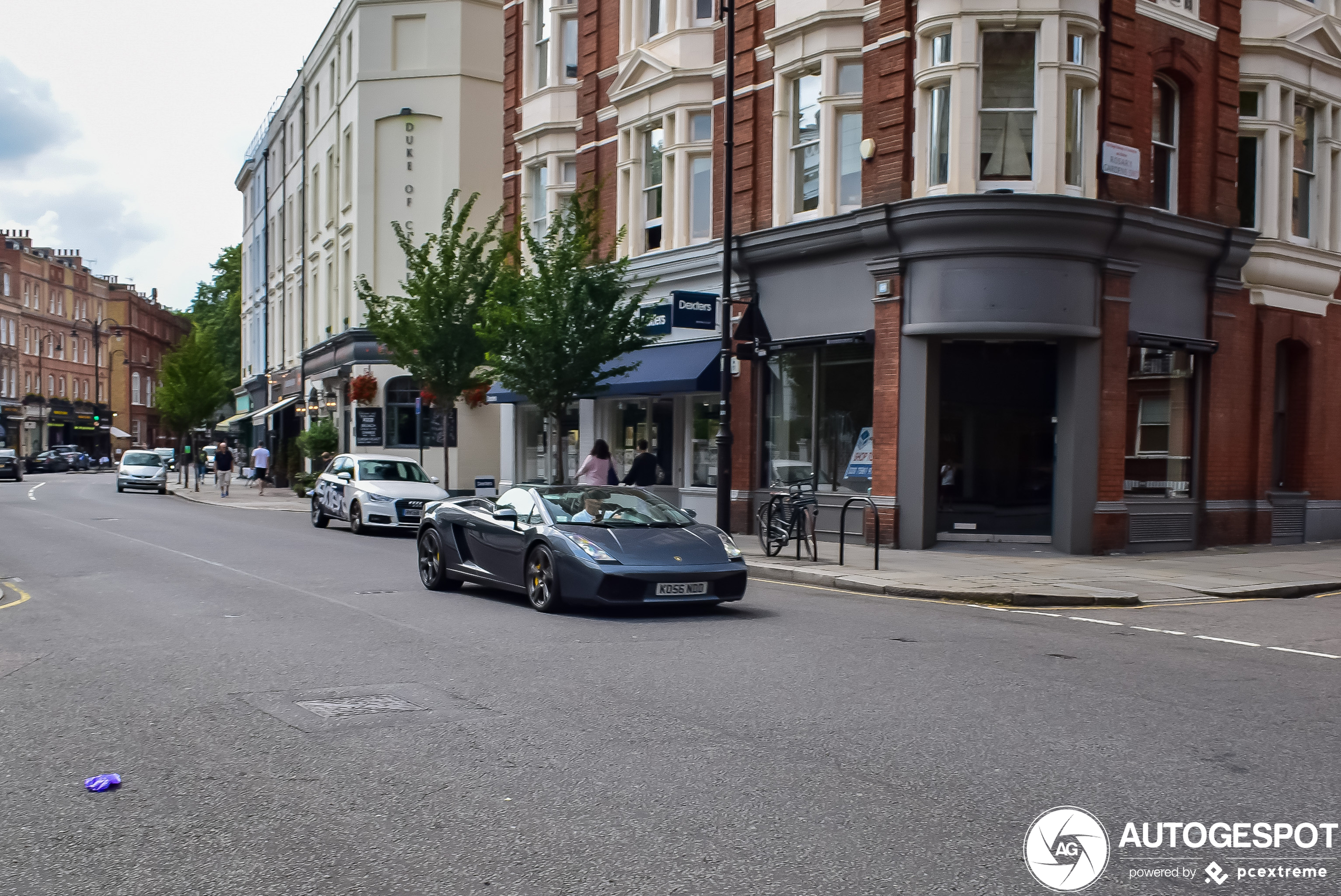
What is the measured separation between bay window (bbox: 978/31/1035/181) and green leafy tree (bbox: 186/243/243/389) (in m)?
61.2

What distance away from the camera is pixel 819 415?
21.2 meters

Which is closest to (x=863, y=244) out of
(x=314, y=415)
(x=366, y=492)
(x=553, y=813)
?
(x=366, y=492)

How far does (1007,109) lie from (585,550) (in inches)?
446

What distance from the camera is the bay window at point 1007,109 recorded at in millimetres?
18750

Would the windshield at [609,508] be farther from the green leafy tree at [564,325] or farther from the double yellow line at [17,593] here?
the green leafy tree at [564,325]

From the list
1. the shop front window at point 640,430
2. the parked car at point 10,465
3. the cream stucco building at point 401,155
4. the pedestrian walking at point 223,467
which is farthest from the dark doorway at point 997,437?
the parked car at point 10,465

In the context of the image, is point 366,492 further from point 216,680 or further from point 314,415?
point 314,415

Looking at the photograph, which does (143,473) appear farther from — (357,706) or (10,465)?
(357,706)

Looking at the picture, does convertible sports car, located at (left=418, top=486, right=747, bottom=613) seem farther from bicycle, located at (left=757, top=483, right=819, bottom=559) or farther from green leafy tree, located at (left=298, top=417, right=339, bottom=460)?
green leafy tree, located at (left=298, top=417, right=339, bottom=460)

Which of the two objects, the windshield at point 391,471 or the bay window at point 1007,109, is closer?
the bay window at point 1007,109

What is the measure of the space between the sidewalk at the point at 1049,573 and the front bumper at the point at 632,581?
323 cm

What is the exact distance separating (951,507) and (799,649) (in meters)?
10.8

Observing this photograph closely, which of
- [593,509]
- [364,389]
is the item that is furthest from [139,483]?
[593,509]

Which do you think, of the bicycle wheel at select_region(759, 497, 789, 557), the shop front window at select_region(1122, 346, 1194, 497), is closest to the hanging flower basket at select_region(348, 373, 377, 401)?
the bicycle wheel at select_region(759, 497, 789, 557)
